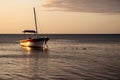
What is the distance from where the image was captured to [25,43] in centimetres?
6731

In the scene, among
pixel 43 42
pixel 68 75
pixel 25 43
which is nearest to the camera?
pixel 68 75

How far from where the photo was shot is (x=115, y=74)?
79.9 feet

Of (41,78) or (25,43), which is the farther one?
(25,43)

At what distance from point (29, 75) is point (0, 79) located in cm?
284

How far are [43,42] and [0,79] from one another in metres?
40.3

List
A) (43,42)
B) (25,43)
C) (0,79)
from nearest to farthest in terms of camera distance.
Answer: (0,79) → (43,42) → (25,43)

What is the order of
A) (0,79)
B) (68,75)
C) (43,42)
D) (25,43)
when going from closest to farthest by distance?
(0,79) → (68,75) → (43,42) → (25,43)

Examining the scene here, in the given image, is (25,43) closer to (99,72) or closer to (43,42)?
(43,42)

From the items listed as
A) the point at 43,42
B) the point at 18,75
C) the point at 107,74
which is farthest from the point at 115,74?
the point at 43,42

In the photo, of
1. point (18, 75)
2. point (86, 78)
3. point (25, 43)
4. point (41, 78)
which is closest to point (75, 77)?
point (86, 78)

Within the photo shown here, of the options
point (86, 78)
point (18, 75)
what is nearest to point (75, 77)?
point (86, 78)

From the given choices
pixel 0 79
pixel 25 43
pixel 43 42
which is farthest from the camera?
pixel 25 43

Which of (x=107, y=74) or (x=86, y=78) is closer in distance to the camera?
(x=86, y=78)

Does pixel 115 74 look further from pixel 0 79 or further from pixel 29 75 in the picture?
pixel 0 79
